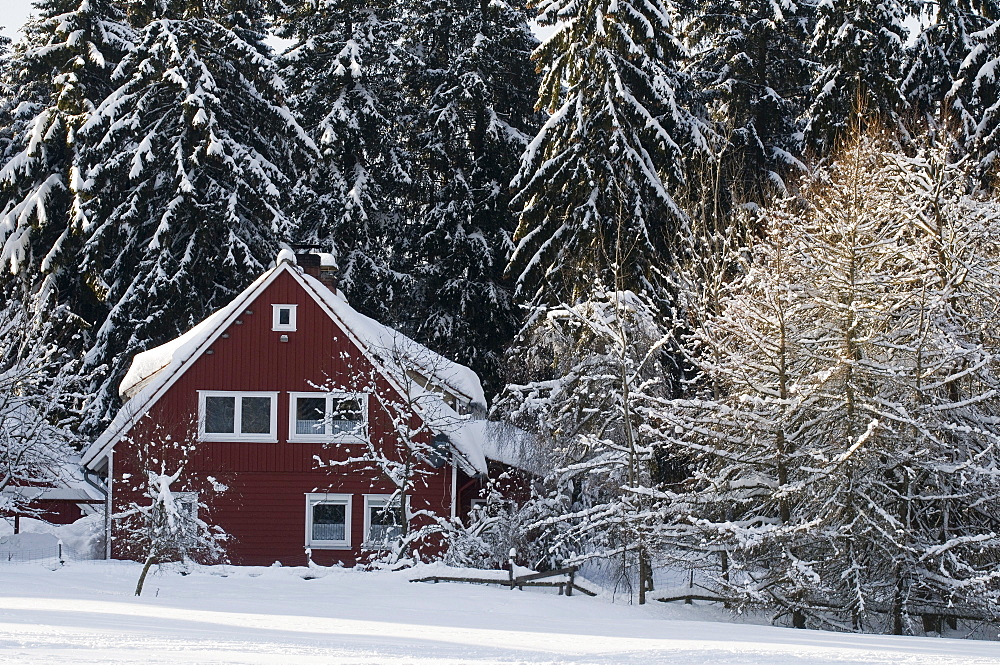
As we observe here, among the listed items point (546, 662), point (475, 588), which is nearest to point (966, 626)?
point (475, 588)

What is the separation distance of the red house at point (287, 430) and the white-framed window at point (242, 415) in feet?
0.07

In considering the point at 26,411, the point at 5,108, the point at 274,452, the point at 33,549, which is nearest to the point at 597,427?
the point at 274,452

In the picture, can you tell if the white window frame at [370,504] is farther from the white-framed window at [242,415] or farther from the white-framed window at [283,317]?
the white-framed window at [283,317]

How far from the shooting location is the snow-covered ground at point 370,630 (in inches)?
376

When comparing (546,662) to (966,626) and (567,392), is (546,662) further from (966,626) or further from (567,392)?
(567,392)

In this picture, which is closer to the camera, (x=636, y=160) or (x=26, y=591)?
(x=26, y=591)

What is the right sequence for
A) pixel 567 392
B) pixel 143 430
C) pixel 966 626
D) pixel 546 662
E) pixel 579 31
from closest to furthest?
pixel 546 662
pixel 966 626
pixel 567 392
pixel 143 430
pixel 579 31

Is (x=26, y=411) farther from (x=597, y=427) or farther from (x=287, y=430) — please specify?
(x=597, y=427)

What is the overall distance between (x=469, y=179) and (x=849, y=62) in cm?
1105

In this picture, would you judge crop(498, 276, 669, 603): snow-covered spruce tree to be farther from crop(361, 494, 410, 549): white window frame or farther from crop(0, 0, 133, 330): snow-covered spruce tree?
crop(0, 0, 133, 330): snow-covered spruce tree

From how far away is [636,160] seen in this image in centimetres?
2700

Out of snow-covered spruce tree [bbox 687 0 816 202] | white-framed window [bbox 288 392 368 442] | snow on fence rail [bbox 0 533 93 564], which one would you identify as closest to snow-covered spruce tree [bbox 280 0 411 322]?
white-framed window [bbox 288 392 368 442]

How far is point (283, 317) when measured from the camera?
88.2ft

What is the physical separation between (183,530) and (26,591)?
2745mm
